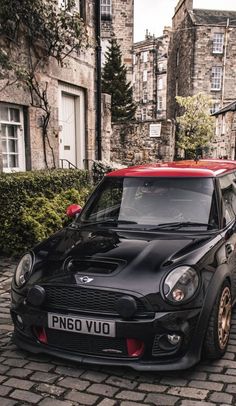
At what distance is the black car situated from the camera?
296 cm

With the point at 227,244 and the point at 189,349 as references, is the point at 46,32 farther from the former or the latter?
the point at 189,349

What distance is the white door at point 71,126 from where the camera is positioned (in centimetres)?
1077

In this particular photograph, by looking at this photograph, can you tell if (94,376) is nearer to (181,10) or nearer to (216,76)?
(216,76)

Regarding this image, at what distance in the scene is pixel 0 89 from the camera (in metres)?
8.00

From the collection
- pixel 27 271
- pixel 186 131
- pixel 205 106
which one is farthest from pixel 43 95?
pixel 205 106

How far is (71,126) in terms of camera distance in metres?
11.4

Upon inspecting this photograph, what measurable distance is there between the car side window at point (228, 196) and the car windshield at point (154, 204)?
19cm

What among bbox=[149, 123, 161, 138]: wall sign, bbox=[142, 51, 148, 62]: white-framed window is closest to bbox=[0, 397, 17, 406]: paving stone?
bbox=[149, 123, 161, 138]: wall sign

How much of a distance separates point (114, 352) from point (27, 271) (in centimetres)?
106

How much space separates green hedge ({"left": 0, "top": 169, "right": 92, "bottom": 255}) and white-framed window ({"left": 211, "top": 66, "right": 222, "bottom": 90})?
39554 mm

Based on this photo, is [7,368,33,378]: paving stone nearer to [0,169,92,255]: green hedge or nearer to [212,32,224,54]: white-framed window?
[0,169,92,255]: green hedge

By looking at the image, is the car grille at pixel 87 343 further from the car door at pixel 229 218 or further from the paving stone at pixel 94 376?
the car door at pixel 229 218

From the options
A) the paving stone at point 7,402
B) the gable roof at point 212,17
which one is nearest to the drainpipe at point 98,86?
the paving stone at point 7,402

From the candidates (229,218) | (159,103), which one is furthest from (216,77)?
(229,218)
